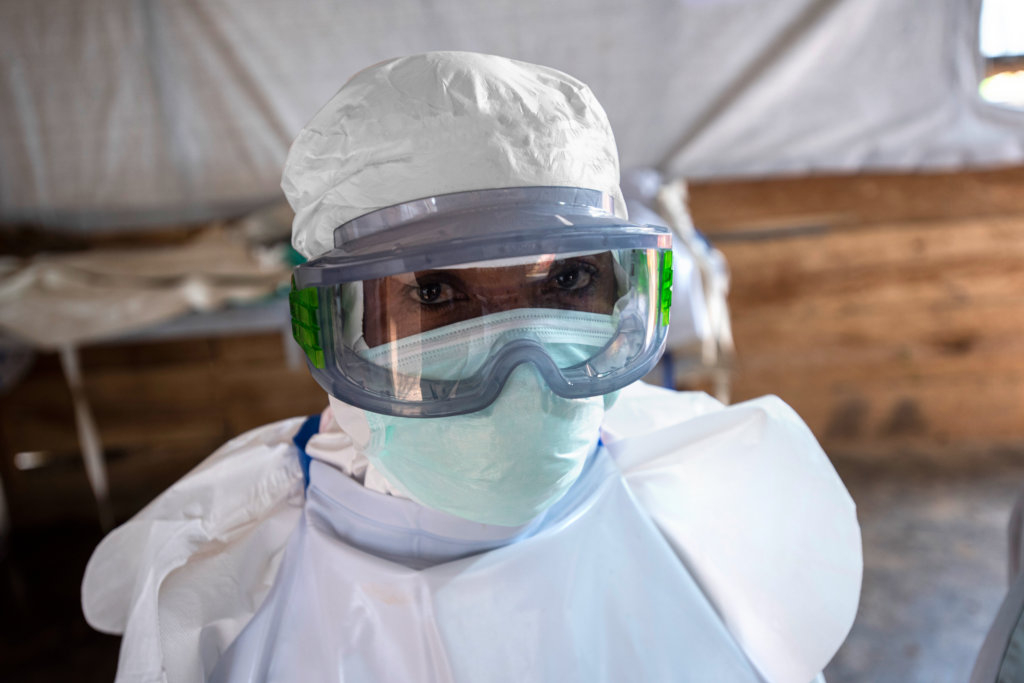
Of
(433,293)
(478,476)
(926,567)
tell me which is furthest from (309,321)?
(926,567)

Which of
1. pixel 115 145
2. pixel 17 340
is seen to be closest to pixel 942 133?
pixel 115 145

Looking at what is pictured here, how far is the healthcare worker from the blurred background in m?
1.07

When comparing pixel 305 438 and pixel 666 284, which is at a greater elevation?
pixel 666 284

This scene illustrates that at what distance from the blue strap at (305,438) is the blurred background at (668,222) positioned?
1121mm

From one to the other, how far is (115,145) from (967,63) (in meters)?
2.85

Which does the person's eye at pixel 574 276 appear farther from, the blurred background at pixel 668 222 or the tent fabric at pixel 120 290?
the tent fabric at pixel 120 290

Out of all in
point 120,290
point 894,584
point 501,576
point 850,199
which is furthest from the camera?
point 850,199

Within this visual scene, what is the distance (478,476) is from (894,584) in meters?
1.93

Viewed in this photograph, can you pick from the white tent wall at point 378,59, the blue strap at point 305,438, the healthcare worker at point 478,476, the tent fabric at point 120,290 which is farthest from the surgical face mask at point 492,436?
the white tent wall at point 378,59

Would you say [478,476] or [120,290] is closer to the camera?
[478,476]

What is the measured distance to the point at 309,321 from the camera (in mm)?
747

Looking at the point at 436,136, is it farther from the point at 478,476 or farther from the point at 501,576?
the point at 501,576

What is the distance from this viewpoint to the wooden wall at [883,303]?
9.00ft

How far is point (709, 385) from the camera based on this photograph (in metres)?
2.94
